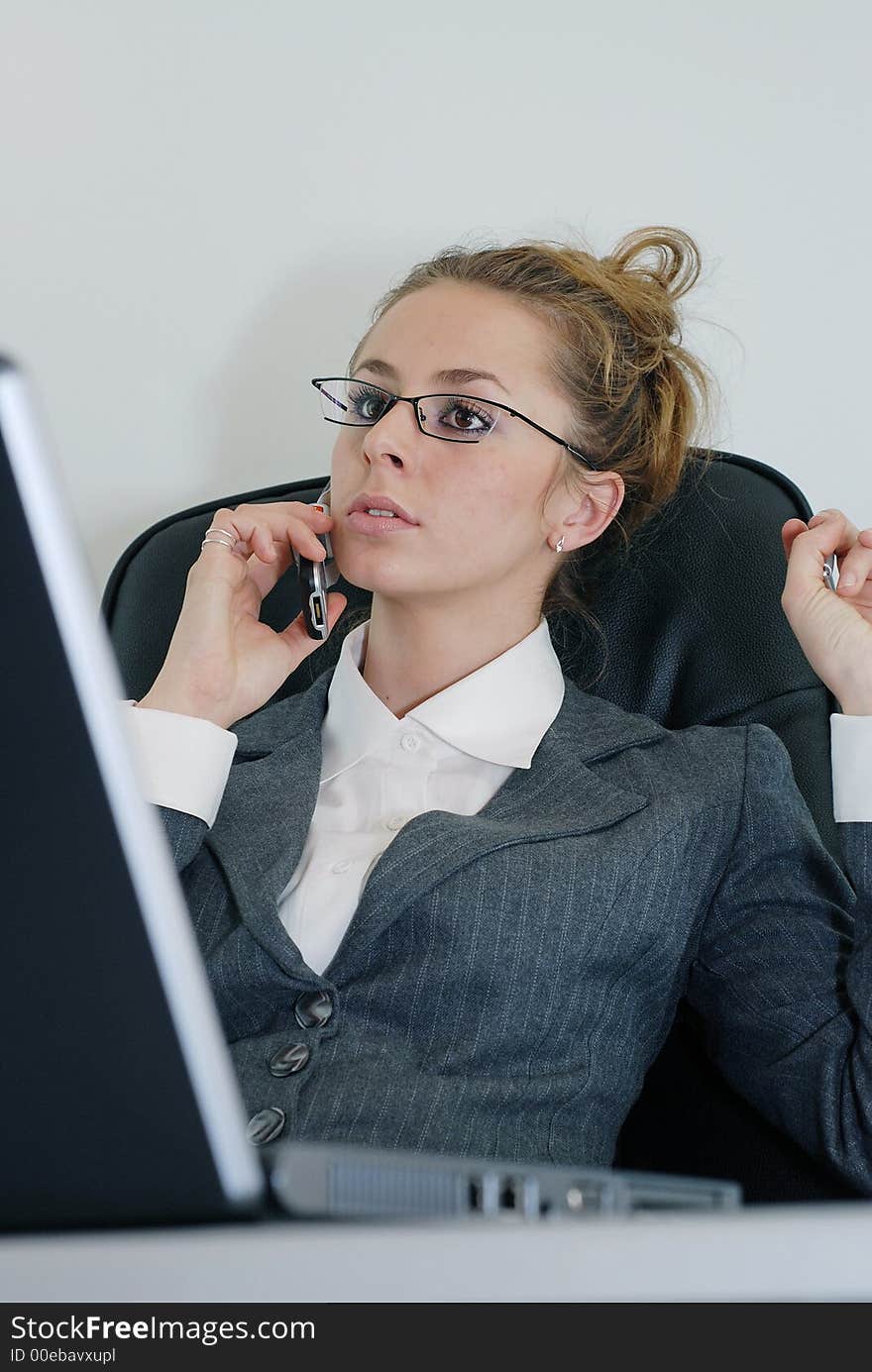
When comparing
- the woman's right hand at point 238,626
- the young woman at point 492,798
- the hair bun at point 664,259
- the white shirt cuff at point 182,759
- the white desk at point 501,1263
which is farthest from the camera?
the hair bun at point 664,259

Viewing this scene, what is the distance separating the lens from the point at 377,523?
1.58m

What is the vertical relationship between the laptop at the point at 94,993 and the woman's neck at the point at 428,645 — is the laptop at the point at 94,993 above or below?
above

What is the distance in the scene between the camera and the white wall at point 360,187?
6.84ft

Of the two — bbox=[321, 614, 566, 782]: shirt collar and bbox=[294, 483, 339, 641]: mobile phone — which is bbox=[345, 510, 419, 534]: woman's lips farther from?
bbox=[321, 614, 566, 782]: shirt collar

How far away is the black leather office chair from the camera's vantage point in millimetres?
1527

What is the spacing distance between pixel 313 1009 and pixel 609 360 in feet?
3.02

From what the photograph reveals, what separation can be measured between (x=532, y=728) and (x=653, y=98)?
44.8 inches

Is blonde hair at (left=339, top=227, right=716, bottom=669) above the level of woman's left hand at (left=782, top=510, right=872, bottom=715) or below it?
above

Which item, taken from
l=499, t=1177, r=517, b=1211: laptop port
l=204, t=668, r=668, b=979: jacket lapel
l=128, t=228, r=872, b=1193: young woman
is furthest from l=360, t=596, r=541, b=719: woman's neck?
l=499, t=1177, r=517, b=1211: laptop port

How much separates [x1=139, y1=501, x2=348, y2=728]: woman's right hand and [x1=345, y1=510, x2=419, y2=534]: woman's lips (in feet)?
0.28

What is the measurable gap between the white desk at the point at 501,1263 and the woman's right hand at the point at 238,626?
1.09m

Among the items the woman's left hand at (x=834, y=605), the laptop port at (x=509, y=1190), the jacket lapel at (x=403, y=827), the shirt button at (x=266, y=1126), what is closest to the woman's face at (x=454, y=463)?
the jacket lapel at (x=403, y=827)

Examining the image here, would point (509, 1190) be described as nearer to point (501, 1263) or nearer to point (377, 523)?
point (501, 1263)

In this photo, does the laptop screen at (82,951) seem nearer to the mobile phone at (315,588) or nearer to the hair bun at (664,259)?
the mobile phone at (315,588)
